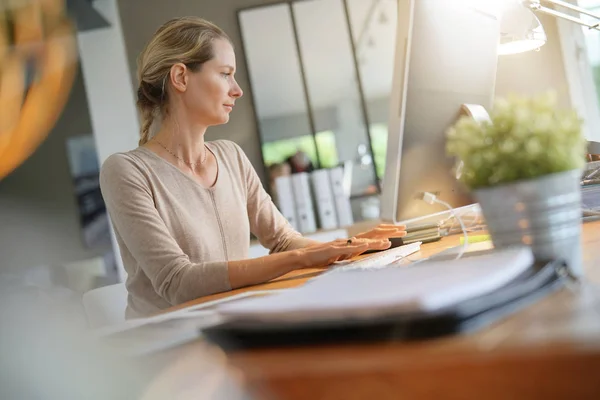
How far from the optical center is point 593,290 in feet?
1.79

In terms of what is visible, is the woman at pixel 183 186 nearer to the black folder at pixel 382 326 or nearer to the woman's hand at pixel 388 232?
the woman's hand at pixel 388 232

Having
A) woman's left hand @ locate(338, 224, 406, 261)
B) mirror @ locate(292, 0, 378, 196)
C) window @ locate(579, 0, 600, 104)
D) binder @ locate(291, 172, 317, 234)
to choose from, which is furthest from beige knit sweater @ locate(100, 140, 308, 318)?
window @ locate(579, 0, 600, 104)

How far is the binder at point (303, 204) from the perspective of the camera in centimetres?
360

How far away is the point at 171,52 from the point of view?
1.76 metres

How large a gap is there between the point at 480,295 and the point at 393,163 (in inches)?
23.7

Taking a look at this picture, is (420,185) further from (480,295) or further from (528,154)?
(480,295)

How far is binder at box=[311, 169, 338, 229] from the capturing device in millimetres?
3652

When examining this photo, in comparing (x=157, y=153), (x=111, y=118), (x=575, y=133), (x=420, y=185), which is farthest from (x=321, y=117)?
(x=575, y=133)

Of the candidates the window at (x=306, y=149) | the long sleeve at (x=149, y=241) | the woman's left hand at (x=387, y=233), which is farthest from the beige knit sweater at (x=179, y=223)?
the window at (x=306, y=149)

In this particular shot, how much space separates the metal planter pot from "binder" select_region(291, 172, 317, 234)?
2.93 metres

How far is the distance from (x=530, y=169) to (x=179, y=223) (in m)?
1.14

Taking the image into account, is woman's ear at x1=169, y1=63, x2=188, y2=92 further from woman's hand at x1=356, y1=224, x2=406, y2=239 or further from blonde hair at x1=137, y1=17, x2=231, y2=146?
woman's hand at x1=356, y1=224, x2=406, y2=239

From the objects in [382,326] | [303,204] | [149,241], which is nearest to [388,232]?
[149,241]

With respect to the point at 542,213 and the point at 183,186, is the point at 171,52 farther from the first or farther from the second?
the point at 542,213
